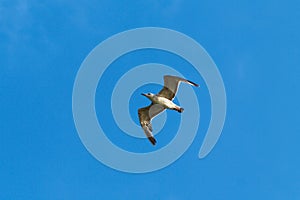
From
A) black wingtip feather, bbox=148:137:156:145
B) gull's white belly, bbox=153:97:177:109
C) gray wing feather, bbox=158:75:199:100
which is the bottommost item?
black wingtip feather, bbox=148:137:156:145

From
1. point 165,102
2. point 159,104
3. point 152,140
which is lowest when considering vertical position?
point 152,140

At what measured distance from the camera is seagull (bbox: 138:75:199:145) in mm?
36938

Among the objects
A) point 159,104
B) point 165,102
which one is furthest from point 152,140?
point 165,102

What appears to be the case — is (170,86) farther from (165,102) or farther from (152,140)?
(152,140)

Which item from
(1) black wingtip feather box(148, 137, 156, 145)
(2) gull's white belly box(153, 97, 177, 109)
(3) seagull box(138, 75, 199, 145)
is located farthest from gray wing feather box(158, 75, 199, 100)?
(1) black wingtip feather box(148, 137, 156, 145)

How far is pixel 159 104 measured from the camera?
123 ft

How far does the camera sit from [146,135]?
37.9 metres

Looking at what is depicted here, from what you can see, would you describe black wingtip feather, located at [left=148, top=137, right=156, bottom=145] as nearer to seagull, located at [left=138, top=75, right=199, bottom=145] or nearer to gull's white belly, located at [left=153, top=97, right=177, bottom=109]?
seagull, located at [left=138, top=75, right=199, bottom=145]

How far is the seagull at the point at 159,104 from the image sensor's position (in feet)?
121

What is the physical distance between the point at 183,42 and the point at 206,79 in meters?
2.27

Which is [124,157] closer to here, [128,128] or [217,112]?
[128,128]

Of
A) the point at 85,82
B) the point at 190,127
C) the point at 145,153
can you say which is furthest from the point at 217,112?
the point at 85,82

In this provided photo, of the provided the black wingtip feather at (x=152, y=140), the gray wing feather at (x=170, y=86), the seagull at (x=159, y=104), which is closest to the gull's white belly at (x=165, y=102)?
the seagull at (x=159, y=104)

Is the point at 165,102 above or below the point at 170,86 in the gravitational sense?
below
